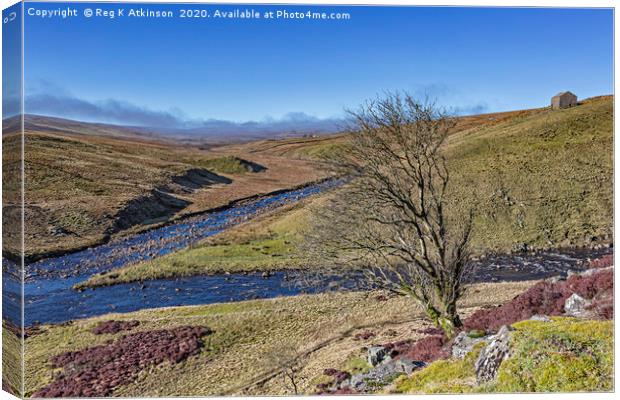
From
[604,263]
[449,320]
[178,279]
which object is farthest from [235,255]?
[604,263]

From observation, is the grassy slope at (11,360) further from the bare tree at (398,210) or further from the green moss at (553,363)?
the green moss at (553,363)

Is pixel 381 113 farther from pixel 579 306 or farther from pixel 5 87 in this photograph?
pixel 5 87

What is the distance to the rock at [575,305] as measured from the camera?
1049 cm

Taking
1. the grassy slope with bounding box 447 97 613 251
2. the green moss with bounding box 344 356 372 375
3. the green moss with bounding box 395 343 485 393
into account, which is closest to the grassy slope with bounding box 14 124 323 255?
the green moss with bounding box 344 356 372 375

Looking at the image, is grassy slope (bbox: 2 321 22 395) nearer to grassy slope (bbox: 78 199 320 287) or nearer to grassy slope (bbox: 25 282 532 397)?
grassy slope (bbox: 25 282 532 397)

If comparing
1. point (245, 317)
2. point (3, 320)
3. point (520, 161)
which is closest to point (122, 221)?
point (245, 317)

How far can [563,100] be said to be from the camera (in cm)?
1192

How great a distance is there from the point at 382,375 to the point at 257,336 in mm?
4055

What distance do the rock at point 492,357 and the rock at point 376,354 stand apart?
2.81m

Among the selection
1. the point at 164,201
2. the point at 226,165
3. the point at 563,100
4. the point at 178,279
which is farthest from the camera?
the point at 226,165

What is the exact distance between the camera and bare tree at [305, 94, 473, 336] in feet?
34.8

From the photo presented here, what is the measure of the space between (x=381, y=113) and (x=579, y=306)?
245 inches

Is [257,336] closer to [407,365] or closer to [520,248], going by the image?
[407,365]

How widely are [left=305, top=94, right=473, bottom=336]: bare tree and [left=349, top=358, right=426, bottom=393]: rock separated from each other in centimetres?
167
